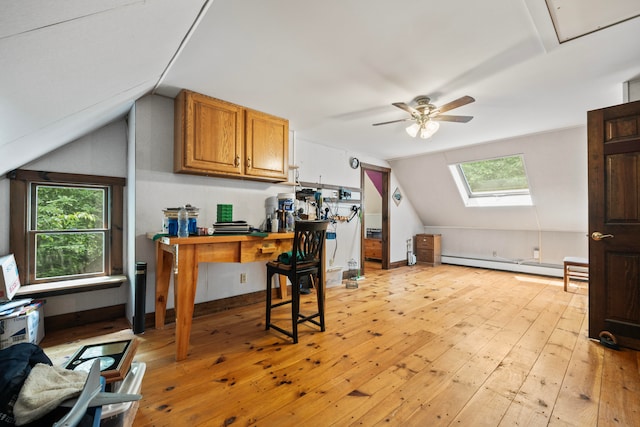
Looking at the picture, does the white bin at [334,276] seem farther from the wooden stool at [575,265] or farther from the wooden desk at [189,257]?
the wooden stool at [575,265]

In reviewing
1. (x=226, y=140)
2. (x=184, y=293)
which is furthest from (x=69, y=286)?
(x=226, y=140)

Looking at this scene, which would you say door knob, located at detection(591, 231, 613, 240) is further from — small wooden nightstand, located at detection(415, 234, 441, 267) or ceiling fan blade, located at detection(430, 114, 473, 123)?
small wooden nightstand, located at detection(415, 234, 441, 267)

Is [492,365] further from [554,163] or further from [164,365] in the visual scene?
[554,163]

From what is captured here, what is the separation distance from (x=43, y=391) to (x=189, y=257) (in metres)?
1.28

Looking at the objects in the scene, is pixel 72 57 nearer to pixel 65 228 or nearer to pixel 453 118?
pixel 65 228

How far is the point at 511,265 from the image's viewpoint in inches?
215

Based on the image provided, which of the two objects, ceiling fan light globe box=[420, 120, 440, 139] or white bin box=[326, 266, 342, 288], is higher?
ceiling fan light globe box=[420, 120, 440, 139]

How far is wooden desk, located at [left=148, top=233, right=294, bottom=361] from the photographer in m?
2.05

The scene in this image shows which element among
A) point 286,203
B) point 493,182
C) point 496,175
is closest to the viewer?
point 286,203

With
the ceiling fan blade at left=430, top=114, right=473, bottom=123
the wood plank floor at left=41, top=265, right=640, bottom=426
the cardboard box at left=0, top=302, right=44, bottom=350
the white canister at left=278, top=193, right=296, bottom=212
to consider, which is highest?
the ceiling fan blade at left=430, top=114, right=473, bottom=123

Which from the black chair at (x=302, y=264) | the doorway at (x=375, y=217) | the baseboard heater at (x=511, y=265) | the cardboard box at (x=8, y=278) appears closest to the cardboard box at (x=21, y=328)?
the cardboard box at (x=8, y=278)

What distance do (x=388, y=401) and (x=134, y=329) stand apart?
7.55 ft

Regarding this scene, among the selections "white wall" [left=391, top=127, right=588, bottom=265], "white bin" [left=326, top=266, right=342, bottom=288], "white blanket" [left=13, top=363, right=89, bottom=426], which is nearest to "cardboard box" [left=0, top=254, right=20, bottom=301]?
"white blanket" [left=13, top=363, right=89, bottom=426]

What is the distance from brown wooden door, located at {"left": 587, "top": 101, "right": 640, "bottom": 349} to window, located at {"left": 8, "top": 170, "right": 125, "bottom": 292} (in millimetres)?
4535
